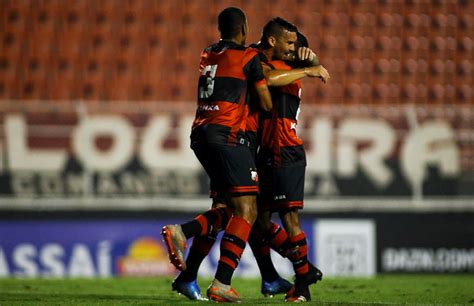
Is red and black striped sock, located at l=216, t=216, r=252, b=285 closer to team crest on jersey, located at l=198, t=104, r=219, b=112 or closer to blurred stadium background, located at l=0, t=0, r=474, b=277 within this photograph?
team crest on jersey, located at l=198, t=104, r=219, b=112

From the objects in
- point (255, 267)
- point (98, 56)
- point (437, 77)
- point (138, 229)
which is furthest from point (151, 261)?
point (437, 77)

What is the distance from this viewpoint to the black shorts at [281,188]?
6469mm

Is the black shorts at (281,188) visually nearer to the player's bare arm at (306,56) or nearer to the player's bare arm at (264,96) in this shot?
the player's bare arm at (264,96)

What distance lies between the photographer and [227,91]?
6.14 m

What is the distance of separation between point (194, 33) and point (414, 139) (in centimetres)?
463

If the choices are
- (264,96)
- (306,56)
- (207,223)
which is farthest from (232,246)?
(306,56)

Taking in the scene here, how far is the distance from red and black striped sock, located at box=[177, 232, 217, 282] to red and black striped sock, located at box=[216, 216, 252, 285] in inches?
14.3

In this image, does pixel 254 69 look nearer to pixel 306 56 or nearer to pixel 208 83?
pixel 208 83

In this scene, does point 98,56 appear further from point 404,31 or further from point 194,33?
point 404,31

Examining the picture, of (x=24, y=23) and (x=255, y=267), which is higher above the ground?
(x=24, y=23)

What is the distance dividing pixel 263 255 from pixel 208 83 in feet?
4.54

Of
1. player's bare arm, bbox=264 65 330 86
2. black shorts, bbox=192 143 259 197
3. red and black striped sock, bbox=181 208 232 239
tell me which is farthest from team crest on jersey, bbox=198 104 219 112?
red and black striped sock, bbox=181 208 232 239

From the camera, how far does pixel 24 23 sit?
45.4ft

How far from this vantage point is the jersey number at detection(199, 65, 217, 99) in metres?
6.17
